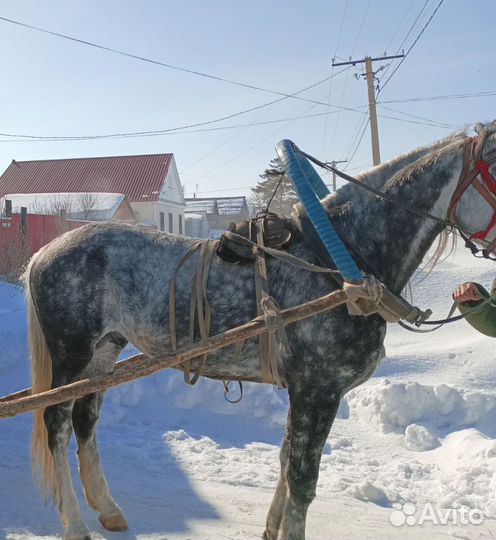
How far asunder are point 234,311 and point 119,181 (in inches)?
1220

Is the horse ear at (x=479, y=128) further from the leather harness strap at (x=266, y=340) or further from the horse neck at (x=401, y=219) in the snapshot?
the leather harness strap at (x=266, y=340)

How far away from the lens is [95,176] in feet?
109

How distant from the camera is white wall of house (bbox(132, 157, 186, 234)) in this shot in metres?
31.3

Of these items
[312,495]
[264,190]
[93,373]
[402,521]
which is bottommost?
[402,521]

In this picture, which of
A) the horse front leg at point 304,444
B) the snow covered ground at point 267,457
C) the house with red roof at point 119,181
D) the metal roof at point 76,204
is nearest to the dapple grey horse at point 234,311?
the horse front leg at point 304,444

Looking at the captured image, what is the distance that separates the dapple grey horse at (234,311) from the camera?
277 centimetres

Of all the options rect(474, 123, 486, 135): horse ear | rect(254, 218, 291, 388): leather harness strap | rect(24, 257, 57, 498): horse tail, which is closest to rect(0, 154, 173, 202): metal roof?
rect(24, 257, 57, 498): horse tail

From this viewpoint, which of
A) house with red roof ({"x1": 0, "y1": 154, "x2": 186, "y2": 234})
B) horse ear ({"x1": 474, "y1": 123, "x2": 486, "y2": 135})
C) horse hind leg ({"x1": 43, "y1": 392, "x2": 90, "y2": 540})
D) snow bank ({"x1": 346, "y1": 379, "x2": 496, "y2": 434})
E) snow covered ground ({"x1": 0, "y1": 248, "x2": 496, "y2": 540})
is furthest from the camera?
house with red roof ({"x1": 0, "y1": 154, "x2": 186, "y2": 234})

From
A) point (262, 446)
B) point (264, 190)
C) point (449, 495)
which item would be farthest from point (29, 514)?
point (264, 190)

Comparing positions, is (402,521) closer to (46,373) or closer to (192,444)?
(192,444)

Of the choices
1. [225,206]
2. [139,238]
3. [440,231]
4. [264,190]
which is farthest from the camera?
[225,206]

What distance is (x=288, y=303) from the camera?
286 centimetres

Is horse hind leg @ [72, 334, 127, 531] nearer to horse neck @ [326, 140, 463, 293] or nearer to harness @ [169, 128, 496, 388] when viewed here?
harness @ [169, 128, 496, 388]

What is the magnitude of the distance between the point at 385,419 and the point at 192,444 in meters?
1.92
